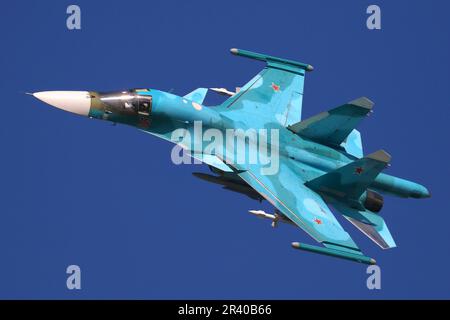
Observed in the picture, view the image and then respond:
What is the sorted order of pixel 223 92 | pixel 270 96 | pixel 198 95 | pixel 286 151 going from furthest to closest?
1. pixel 223 92
2. pixel 270 96
3. pixel 198 95
4. pixel 286 151

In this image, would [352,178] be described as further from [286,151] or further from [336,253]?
[336,253]

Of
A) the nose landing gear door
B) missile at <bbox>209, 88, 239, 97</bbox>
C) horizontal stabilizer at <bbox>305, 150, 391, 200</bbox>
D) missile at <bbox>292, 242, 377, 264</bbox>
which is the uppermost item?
missile at <bbox>209, 88, 239, 97</bbox>

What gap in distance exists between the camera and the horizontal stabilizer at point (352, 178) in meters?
29.3

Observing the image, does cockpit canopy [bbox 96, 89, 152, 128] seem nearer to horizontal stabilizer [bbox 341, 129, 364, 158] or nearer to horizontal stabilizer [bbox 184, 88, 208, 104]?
horizontal stabilizer [bbox 184, 88, 208, 104]

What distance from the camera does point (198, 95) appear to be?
30922 mm

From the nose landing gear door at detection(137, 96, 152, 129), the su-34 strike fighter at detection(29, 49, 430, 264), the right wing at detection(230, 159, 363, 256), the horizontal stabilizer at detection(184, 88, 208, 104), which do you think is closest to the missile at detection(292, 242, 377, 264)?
the su-34 strike fighter at detection(29, 49, 430, 264)

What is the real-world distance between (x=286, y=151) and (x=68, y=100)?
5.91 m

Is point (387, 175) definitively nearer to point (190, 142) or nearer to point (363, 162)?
point (363, 162)

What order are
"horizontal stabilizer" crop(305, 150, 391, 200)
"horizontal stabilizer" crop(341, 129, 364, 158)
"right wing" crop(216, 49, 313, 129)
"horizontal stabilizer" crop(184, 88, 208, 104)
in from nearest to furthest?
"horizontal stabilizer" crop(305, 150, 391, 200) → "right wing" crop(216, 49, 313, 129) → "horizontal stabilizer" crop(184, 88, 208, 104) → "horizontal stabilizer" crop(341, 129, 364, 158)

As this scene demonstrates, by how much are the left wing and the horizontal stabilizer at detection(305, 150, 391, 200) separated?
401 mm

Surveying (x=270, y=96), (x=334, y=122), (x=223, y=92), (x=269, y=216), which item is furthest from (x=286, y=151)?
(x=223, y=92)

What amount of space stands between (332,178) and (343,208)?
3.35 feet

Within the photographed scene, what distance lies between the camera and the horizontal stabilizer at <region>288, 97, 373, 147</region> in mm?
30406

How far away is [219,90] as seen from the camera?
31641mm
